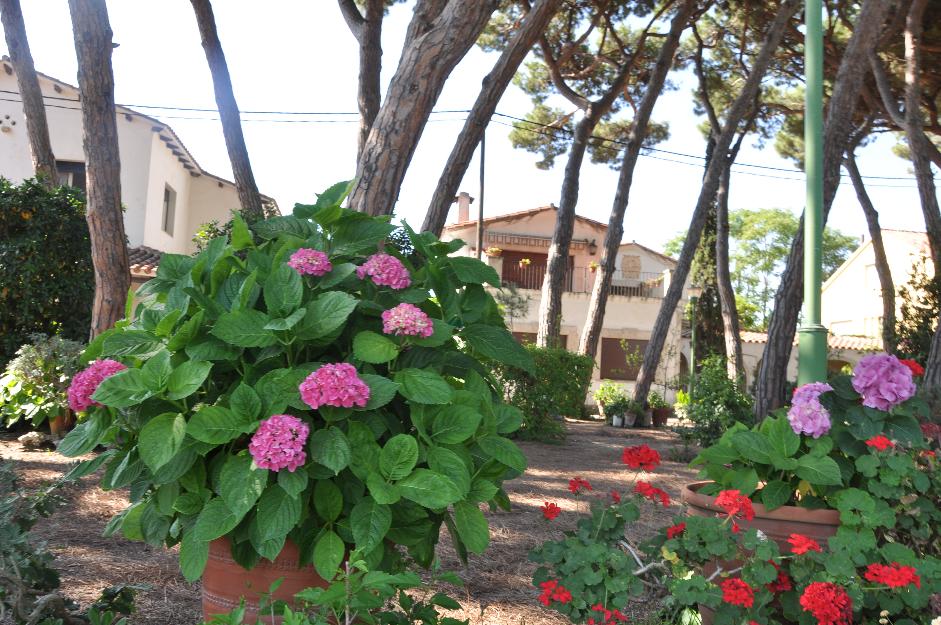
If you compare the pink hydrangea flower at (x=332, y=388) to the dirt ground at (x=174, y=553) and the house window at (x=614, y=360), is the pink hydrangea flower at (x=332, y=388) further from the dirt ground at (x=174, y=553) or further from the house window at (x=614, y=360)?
the house window at (x=614, y=360)

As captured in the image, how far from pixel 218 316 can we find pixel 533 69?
48.9 ft

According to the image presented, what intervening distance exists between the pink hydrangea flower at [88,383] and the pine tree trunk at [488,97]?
358 cm

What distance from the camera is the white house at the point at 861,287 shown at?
33000 millimetres

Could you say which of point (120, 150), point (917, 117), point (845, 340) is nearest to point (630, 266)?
point (845, 340)

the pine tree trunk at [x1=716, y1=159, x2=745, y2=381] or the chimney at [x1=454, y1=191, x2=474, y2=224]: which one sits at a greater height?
the chimney at [x1=454, y1=191, x2=474, y2=224]

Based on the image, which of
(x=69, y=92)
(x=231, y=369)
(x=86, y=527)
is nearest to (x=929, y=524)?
(x=231, y=369)

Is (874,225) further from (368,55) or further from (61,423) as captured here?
(61,423)

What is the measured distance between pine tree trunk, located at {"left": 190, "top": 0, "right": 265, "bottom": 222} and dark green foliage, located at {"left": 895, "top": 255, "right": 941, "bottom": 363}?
911cm

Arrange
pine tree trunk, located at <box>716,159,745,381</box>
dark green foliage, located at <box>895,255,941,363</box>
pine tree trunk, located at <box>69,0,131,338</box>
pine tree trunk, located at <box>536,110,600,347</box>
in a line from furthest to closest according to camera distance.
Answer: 1. pine tree trunk, located at <box>716,159,745,381</box>
2. pine tree trunk, located at <box>536,110,600,347</box>
3. dark green foliage, located at <box>895,255,941,363</box>
4. pine tree trunk, located at <box>69,0,131,338</box>

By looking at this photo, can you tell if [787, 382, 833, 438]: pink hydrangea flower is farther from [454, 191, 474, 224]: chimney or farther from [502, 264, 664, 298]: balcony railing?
[454, 191, 474, 224]: chimney

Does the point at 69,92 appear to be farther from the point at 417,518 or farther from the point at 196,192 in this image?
the point at 417,518

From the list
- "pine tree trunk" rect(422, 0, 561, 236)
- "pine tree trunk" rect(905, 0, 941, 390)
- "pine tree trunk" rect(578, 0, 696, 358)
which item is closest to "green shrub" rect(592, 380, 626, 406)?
"pine tree trunk" rect(578, 0, 696, 358)

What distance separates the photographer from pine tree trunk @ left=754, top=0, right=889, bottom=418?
6.86 meters

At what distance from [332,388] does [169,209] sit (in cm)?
2005
